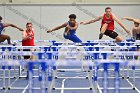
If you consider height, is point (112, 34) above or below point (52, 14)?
below

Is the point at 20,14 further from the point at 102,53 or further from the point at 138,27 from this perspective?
the point at 102,53

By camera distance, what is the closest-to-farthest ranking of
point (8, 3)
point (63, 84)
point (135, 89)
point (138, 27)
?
1. point (135, 89)
2. point (63, 84)
3. point (138, 27)
4. point (8, 3)

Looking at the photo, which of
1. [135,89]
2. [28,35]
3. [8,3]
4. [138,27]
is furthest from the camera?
[8,3]

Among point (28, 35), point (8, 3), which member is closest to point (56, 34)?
point (8, 3)

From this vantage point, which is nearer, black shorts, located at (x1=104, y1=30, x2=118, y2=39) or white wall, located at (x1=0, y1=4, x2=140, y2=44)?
black shorts, located at (x1=104, y1=30, x2=118, y2=39)

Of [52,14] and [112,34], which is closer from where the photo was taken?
[112,34]

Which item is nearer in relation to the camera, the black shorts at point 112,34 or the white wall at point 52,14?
the black shorts at point 112,34

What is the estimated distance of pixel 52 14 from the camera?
15828 mm

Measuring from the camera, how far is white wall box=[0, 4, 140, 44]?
15.6m

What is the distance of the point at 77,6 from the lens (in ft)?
51.4

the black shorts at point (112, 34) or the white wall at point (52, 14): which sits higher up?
the white wall at point (52, 14)

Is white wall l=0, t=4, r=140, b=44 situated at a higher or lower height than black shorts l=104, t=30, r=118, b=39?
higher

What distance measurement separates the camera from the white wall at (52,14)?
15648 mm

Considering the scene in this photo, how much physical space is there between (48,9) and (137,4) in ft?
13.8
